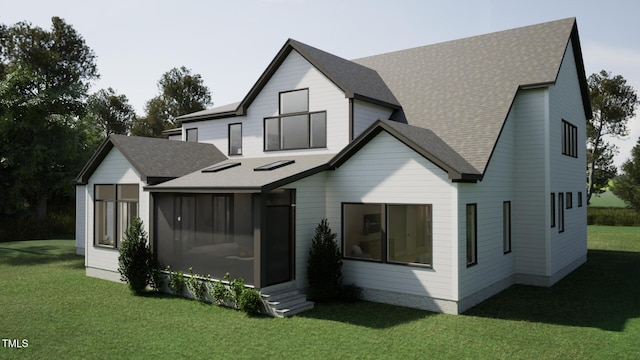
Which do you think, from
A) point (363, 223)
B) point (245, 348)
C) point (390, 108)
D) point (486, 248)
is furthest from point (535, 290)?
point (245, 348)

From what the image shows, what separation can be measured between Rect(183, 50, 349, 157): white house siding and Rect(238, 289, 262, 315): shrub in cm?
593

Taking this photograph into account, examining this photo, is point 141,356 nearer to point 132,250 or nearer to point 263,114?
point 132,250

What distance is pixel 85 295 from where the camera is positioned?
46.7ft

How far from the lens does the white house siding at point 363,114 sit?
1549cm

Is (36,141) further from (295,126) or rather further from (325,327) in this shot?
(325,327)

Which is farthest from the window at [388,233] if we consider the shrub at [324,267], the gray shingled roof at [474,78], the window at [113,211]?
the window at [113,211]

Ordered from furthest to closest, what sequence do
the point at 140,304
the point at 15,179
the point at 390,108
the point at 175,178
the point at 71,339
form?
the point at 15,179 < the point at 390,108 < the point at 175,178 < the point at 140,304 < the point at 71,339

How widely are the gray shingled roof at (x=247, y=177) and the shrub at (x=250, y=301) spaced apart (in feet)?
8.97

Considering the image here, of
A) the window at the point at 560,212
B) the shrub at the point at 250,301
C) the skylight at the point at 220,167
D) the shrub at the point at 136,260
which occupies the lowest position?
the shrub at the point at 250,301

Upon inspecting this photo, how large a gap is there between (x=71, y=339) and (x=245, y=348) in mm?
4015

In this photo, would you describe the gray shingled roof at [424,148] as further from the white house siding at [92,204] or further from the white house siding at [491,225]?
the white house siding at [92,204]

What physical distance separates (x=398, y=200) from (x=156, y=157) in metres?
9.32

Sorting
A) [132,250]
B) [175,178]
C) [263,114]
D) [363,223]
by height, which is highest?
[263,114]

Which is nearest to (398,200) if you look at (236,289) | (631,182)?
(236,289)
